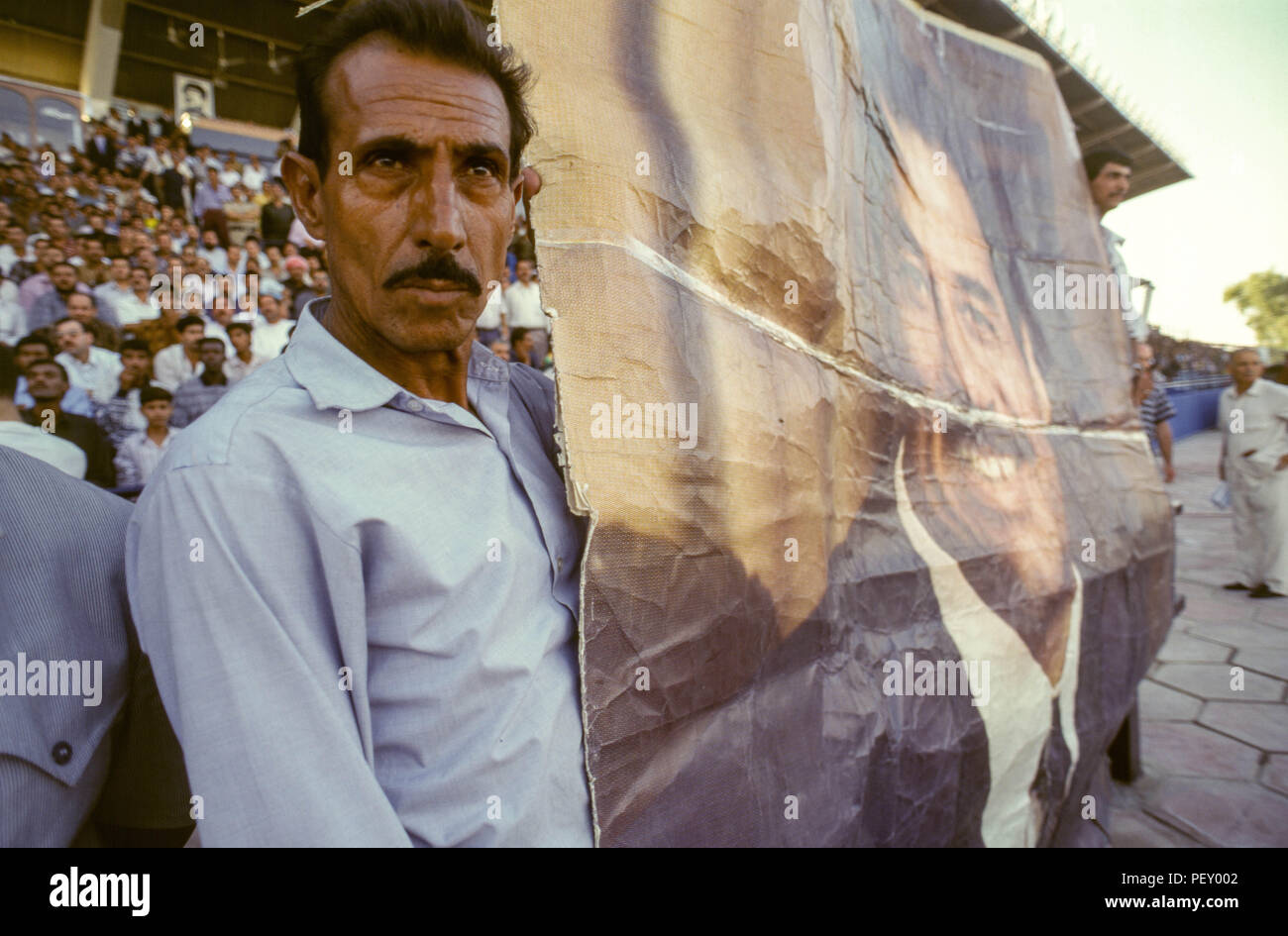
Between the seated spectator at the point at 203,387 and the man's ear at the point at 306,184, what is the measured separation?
3.67m

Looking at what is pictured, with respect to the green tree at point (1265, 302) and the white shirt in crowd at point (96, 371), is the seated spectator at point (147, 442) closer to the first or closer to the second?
the white shirt in crowd at point (96, 371)

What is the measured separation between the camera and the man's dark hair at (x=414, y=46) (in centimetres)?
92

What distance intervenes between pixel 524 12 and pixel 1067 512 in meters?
1.67

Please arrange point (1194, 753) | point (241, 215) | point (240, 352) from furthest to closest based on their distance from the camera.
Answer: point (241, 215)
point (240, 352)
point (1194, 753)

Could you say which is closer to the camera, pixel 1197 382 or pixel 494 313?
pixel 494 313

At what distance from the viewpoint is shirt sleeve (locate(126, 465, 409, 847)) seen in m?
0.70

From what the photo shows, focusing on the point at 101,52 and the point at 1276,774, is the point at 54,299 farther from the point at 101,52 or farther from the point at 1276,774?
the point at 101,52

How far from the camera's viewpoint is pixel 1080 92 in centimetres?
271

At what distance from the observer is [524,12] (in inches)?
36.4

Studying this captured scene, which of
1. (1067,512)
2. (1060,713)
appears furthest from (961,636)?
(1067,512)

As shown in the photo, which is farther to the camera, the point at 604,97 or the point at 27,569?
the point at 604,97

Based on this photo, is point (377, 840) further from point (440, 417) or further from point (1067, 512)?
point (1067, 512)

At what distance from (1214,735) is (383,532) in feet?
11.6

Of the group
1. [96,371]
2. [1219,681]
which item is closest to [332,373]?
[1219,681]
